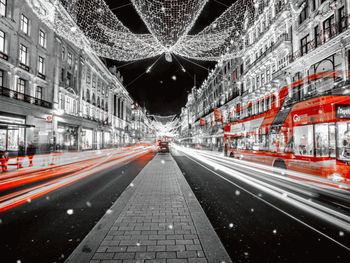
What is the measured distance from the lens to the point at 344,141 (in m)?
8.21

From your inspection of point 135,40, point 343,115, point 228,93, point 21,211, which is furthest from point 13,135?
point 228,93

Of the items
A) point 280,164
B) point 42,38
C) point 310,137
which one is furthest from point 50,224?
point 42,38

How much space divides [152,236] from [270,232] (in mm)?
2453

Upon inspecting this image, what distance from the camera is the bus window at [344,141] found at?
26.8ft

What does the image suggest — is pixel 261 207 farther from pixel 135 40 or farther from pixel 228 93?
pixel 228 93

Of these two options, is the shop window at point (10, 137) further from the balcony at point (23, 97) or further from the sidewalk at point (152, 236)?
the sidewalk at point (152, 236)

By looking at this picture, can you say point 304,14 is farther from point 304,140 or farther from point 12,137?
point 12,137

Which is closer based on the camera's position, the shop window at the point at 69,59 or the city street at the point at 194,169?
the city street at the point at 194,169

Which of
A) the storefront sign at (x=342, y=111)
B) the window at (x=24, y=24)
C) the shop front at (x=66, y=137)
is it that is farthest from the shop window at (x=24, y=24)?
the storefront sign at (x=342, y=111)

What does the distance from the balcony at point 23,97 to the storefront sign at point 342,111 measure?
84.5ft

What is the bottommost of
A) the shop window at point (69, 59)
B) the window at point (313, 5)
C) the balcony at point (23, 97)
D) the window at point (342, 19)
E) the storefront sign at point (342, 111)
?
the storefront sign at point (342, 111)

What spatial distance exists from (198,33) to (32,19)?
23603 millimetres

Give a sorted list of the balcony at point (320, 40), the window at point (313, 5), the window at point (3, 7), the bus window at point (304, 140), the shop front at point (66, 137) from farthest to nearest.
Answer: the shop front at point (66, 137)
the window at point (3, 7)
the window at point (313, 5)
the balcony at point (320, 40)
the bus window at point (304, 140)

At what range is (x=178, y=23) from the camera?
9.74 metres
